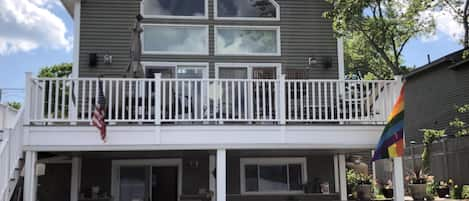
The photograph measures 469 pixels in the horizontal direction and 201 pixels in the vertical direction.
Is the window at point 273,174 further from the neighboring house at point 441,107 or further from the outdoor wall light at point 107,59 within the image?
the neighboring house at point 441,107

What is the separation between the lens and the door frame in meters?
10.9

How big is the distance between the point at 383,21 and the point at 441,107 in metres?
8.45

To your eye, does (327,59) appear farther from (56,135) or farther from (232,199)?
(56,135)

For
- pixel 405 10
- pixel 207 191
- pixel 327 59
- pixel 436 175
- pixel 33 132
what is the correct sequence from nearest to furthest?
pixel 33 132
pixel 207 191
pixel 327 59
pixel 405 10
pixel 436 175

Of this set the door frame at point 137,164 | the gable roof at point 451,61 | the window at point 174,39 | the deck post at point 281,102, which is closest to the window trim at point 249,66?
the window at point 174,39

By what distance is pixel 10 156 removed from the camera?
26.1 ft

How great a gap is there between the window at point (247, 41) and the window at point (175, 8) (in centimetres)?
59

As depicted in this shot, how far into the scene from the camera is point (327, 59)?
11.5m

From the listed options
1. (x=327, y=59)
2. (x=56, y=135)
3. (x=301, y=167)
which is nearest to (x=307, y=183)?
(x=301, y=167)

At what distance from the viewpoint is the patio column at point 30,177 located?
8195 mm

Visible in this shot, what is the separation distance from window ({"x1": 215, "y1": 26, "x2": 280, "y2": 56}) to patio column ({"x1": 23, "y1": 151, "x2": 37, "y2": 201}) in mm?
4665

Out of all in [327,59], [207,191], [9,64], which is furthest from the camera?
[9,64]

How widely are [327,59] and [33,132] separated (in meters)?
6.47

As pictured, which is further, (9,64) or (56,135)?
(9,64)
